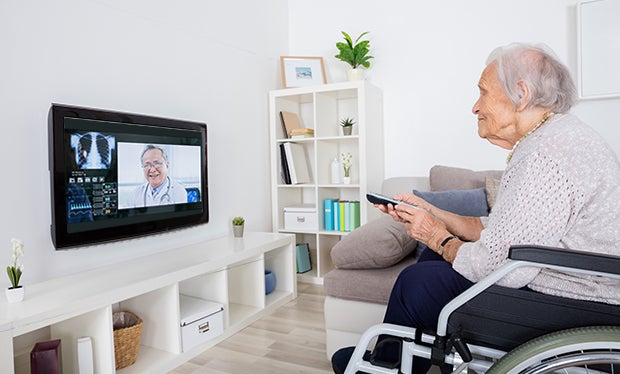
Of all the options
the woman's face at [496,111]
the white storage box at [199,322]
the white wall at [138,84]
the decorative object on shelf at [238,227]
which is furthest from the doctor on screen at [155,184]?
the woman's face at [496,111]

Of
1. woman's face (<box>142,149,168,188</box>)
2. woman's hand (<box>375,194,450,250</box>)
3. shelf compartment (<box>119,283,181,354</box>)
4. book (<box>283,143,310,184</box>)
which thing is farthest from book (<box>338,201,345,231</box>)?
woman's hand (<box>375,194,450,250</box>)

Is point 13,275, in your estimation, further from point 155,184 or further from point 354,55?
point 354,55

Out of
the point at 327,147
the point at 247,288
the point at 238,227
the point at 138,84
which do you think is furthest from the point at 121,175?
the point at 327,147

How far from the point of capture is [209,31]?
2.78 m

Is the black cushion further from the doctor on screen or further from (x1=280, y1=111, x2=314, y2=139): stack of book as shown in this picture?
(x1=280, y1=111, x2=314, y2=139): stack of book

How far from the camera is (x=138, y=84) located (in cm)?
229

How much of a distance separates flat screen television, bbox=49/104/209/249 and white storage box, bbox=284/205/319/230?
2.59ft

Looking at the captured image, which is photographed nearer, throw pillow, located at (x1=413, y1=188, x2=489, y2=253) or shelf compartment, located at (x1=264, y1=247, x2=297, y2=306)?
throw pillow, located at (x1=413, y1=188, x2=489, y2=253)

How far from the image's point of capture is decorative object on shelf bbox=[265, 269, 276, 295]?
8.98 ft

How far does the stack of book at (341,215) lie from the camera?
121 inches

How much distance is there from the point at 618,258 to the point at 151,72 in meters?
2.26

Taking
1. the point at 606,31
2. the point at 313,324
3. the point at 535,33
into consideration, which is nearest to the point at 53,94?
the point at 313,324

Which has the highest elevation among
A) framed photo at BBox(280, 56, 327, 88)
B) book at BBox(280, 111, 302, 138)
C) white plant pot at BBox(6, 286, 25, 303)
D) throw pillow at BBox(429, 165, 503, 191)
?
framed photo at BBox(280, 56, 327, 88)

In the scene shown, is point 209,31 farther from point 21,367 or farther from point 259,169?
point 21,367
